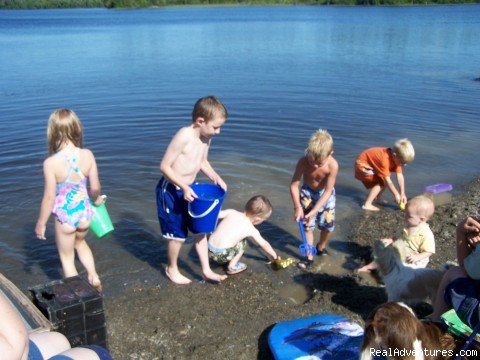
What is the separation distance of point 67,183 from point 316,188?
2.45 m

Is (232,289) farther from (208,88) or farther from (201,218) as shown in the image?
(208,88)

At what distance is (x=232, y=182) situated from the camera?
743 cm

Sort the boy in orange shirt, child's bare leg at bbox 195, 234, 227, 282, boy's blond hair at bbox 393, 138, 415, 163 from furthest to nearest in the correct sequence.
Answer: the boy in orange shirt
boy's blond hair at bbox 393, 138, 415, 163
child's bare leg at bbox 195, 234, 227, 282

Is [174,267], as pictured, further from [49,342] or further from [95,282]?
[49,342]

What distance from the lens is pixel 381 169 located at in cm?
A: 637

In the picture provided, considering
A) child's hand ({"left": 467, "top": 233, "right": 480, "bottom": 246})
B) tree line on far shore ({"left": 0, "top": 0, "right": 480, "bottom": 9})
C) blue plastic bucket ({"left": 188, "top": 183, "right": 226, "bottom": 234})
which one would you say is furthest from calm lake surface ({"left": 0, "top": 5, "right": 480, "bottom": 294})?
tree line on far shore ({"left": 0, "top": 0, "right": 480, "bottom": 9})

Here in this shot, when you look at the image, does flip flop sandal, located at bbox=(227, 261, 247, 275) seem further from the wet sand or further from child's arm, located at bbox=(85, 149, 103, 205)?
child's arm, located at bbox=(85, 149, 103, 205)

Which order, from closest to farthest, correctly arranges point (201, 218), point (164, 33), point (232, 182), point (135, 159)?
point (201, 218), point (232, 182), point (135, 159), point (164, 33)

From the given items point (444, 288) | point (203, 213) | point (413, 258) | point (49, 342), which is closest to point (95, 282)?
point (203, 213)

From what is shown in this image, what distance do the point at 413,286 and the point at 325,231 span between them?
1.35 metres

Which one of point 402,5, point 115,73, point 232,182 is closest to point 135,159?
point 232,182

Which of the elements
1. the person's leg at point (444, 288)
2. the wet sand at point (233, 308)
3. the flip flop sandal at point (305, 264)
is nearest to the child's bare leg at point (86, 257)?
the wet sand at point (233, 308)

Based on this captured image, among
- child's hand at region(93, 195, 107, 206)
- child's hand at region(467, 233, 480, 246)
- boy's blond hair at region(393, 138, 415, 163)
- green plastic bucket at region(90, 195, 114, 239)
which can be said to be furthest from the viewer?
boy's blond hair at region(393, 138, 415, 163)

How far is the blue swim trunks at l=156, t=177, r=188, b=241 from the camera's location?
14.5 ft
